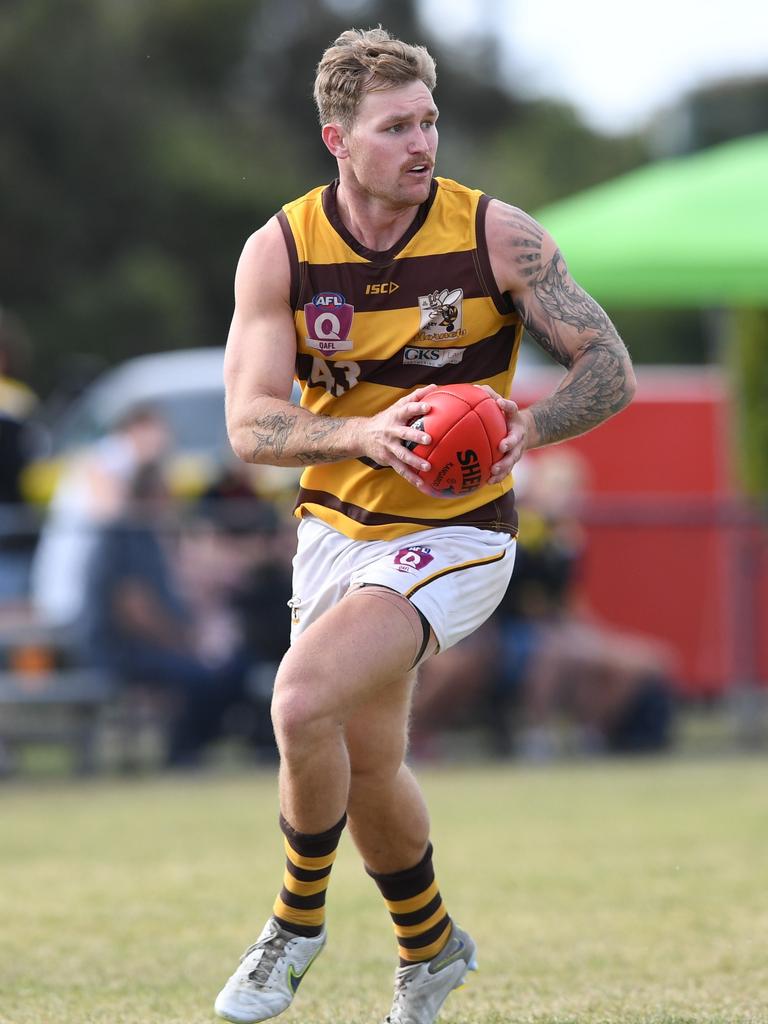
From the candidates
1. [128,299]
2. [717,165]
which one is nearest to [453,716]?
[717,165]

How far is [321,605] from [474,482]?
0.59 metres

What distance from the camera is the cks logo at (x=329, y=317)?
16.7 feet

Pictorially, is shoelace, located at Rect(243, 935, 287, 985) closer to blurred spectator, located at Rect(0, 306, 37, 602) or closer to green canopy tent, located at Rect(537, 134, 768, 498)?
green canopy tent, located at Rect(537, 134, 768, 498)

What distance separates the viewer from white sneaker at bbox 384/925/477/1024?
516 centimetres

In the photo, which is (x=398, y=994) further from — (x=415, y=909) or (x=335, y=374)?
(x=335, y=374)

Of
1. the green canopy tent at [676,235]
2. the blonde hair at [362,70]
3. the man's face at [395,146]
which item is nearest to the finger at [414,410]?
the man's face at [395,146]

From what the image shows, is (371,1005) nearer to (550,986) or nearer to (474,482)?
(550,986)

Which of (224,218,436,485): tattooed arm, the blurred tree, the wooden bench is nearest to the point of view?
(224,218,436,485): tattooed arm

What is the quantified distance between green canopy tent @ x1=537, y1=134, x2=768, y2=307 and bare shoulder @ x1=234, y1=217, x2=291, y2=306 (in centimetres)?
693

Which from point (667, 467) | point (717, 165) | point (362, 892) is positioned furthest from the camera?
point (667, 467)

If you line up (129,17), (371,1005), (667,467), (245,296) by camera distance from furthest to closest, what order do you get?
1. (129,17)
2. (667,467)
3. (371,1005)
4. (245,296)

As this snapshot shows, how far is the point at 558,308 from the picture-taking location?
516 centimetres

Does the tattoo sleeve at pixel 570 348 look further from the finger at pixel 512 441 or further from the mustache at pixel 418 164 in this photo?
the mustache at pixel 418 164

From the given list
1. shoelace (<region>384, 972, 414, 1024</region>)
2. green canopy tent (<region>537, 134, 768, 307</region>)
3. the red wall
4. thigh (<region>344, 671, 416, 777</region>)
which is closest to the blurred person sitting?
the red wall
